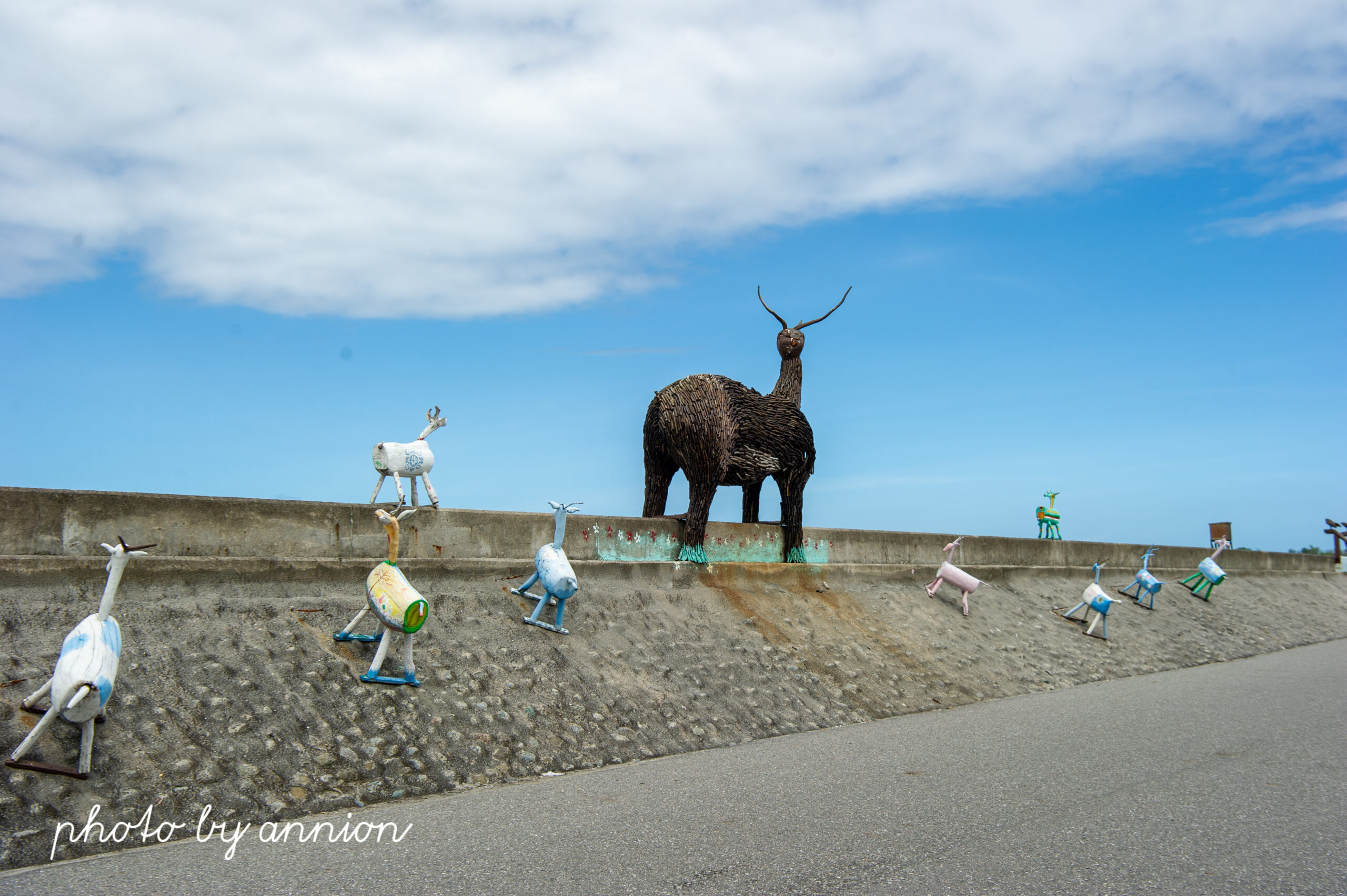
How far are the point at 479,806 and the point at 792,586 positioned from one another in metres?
7.11

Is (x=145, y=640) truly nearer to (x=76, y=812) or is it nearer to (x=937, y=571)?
(x=76, y=812)

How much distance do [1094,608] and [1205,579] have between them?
7.84 meters

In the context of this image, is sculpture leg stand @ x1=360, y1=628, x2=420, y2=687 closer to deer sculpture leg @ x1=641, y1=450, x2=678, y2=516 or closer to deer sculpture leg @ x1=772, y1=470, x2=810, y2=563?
deer sculpture leg @ x1=641, y1=450, x2=678, y2=516

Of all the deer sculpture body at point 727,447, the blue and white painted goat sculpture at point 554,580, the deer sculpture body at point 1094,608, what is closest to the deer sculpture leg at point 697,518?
the deer sculpture body at point 727,447

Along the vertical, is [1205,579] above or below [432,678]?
above

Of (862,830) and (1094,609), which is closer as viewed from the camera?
(862,830)

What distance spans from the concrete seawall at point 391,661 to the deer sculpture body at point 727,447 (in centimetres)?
57

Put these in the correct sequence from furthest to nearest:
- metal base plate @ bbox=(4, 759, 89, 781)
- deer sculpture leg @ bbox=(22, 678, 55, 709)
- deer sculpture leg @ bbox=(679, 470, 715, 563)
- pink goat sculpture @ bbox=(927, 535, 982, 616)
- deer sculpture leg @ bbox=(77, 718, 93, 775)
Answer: pink goat sculpture @ bbox=(927, 535, 982, 616) < deer sculpture leg @ bbox=(679, 470, 715, 563) < deer sculpture leg @ bbox=(22, 678, 55, 709) < deer sculpture leg @ bbox=(77, 718, 93, 775) < metal base plate @ bbox=(4, 759, 89, 781)

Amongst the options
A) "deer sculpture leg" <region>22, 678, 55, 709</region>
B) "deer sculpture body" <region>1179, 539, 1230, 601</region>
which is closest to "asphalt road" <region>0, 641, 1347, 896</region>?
"deer sculpture leg" <region>22, 678, 55, 709</region>

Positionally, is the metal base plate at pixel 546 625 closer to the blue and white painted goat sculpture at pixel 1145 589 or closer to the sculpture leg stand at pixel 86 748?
the sculpture leg stand at pixel 86 748

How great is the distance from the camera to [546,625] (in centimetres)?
862

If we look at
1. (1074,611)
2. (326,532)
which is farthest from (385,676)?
(1074,611)

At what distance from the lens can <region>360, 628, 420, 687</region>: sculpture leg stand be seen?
22.6 feet

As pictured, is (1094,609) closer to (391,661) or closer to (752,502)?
(752,502)
